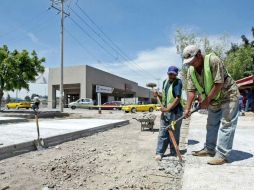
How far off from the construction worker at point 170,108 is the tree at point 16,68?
23217mm

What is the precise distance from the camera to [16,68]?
2739 cm

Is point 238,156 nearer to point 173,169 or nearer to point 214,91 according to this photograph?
point 173,169

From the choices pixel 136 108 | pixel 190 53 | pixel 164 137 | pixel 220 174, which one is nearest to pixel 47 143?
pixel 164 137

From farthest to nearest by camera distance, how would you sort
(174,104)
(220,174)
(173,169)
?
(174,104)
(173,169)
(220,174)

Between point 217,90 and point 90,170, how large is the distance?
2.67 metres

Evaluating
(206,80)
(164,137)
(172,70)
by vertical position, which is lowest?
(164,137)

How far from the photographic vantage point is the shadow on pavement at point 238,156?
486cm

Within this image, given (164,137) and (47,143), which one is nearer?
(164,137)

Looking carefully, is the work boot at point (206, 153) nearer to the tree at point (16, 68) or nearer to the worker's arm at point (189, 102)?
the worker's arm at point (189, 102)

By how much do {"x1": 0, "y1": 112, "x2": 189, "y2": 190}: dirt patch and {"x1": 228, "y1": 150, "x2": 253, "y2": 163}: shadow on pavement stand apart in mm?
763

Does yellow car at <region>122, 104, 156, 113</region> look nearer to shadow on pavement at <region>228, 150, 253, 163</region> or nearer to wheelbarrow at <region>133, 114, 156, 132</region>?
wheelbarrow at <region>133, 114, 156, 132</region>

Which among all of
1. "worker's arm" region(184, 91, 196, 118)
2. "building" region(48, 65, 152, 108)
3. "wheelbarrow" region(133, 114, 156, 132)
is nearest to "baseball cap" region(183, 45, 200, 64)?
"worker's arm" region(184, 91, 196, 118)

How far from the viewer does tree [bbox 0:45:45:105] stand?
2702 centimetres

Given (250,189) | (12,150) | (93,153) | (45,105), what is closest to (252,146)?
(250,189)
